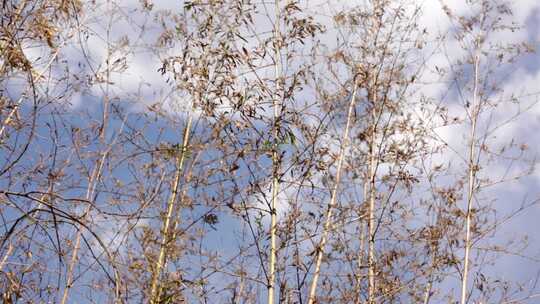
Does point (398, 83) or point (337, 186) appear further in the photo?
point (398, 83)

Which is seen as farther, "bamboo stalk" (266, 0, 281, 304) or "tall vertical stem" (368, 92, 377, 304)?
Result: "tall vertical stem" (368, 92, 377, 304)

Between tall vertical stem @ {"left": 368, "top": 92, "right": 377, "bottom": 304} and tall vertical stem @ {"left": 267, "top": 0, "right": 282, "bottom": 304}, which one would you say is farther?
tall vertical stem @ {"left": 368, "top": 92, "right": 377, "bottom": 304}

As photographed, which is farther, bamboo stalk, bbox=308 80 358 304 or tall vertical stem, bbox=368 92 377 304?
tall vertical stem, bbox=368 92 377 304

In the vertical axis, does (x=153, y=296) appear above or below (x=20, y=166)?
below

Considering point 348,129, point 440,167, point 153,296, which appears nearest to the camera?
point 153,296

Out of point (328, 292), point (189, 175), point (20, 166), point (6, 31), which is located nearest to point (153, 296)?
point (20, 166)

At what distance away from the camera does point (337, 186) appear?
5.75 meters

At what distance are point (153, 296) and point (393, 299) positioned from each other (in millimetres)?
3112

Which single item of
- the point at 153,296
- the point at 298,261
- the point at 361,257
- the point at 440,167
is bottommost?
the point at 153,296

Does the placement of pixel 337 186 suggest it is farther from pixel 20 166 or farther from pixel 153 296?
pixel 20 166

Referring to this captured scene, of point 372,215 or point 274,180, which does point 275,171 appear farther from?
point 372,215

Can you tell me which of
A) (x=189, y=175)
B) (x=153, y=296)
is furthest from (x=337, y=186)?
(x=153, y=296)

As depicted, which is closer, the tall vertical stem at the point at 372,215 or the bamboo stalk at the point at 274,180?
the bamboo stalk at the point at 274,180

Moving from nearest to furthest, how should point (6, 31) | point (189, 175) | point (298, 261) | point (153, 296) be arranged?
1. point (6, 31)
2. point (153, 296)
3. point (298, 261)
4. point (189, 175)
